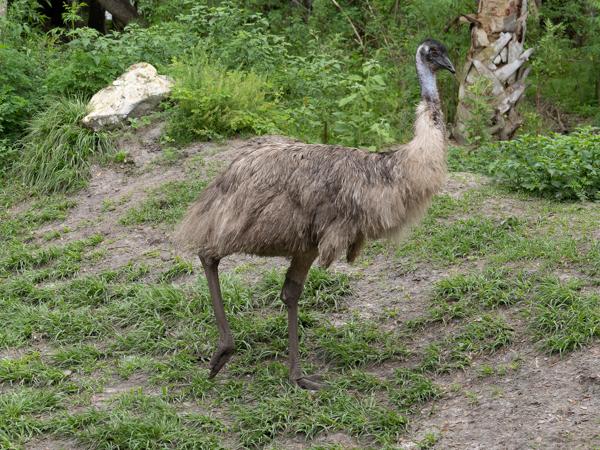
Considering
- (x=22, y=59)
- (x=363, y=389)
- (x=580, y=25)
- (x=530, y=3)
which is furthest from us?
(x=580, y=25)

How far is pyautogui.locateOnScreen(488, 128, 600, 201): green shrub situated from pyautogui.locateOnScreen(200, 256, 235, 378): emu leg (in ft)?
10.8

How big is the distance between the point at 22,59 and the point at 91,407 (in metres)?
6.11

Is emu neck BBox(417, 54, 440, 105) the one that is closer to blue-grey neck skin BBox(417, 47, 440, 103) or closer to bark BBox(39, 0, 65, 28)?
blue-grey neck skin BBox(417, 47, 440, 103)

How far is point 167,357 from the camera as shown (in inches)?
247

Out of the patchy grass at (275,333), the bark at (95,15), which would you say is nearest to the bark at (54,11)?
the bark at (95,15)

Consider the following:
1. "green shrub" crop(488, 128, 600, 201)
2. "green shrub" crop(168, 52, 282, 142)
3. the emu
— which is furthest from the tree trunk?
the emu

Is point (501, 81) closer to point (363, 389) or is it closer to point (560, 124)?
point (560, 124)

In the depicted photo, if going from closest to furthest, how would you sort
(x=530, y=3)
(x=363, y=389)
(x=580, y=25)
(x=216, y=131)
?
1. (x=363, y=389)
2. (x=216, y=131)
3. (x=530, y=3)
4. (x=580, y=25)

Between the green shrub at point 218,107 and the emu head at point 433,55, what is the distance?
3.80m

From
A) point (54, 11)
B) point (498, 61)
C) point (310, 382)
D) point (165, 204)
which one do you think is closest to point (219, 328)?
point (310, 382)

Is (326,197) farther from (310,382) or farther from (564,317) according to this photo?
(564,317)

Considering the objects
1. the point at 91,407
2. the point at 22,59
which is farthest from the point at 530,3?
the point at 91,407

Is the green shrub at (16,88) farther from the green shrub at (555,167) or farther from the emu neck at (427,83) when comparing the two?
the emu neck at (427,83)

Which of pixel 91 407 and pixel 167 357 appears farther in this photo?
pixel 167 357
